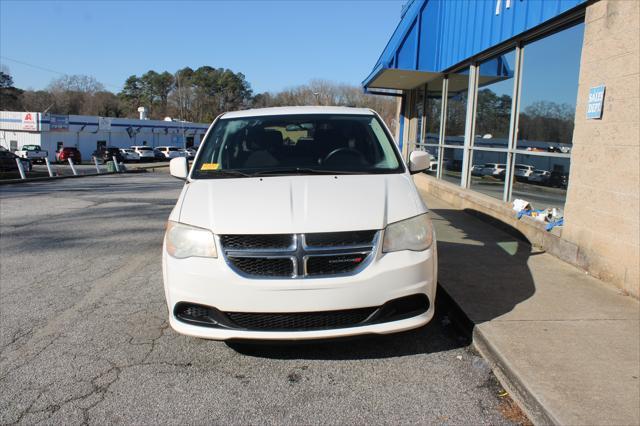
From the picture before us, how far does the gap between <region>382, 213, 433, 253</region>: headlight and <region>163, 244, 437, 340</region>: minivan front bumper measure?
0.18 feet

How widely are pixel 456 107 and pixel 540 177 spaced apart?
5622mm

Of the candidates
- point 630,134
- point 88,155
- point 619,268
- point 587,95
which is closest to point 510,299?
point 619,268

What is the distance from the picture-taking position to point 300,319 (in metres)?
3.28

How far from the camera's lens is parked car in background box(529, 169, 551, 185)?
708cm

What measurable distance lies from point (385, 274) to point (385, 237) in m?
0.26

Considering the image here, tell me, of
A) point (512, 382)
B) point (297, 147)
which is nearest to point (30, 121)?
point (297, 147)

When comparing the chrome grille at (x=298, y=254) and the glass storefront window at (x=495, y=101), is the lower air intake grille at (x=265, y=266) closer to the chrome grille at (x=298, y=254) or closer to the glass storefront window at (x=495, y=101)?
the chrome grille at (x=298, y=254)

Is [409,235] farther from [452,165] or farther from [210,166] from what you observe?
[452,165]

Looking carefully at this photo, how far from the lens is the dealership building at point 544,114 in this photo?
5.01m

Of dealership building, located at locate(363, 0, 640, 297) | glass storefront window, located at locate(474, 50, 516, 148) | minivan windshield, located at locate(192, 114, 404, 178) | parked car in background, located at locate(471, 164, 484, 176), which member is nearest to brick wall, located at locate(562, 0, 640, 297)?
dealership building, located at locate(363, 0, 640, 297)

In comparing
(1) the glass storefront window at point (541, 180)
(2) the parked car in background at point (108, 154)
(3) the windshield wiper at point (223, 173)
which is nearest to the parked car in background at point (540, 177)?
(1) the glass storefront window at point (541, 180)

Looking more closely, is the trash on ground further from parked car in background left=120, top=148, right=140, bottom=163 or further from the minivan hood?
parked car in background left=120, top=148, right=140, bottom=163

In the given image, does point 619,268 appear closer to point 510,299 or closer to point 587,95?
point 510,299

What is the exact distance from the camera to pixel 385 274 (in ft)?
10.7
